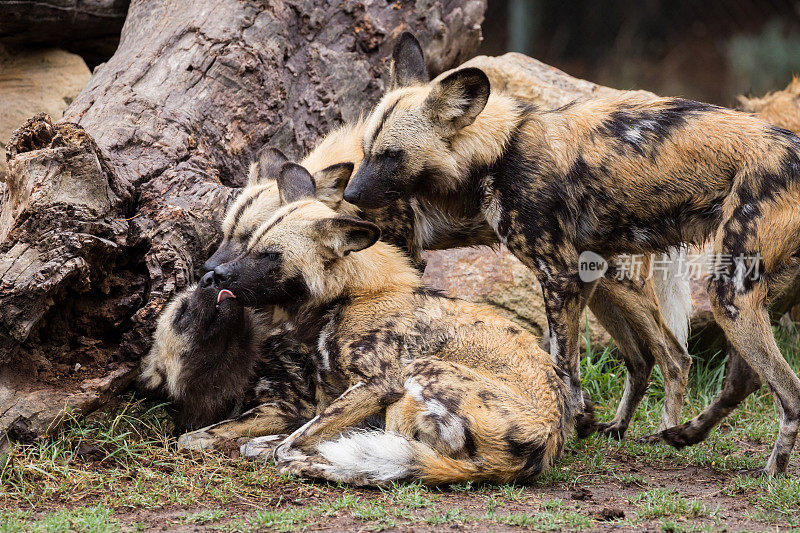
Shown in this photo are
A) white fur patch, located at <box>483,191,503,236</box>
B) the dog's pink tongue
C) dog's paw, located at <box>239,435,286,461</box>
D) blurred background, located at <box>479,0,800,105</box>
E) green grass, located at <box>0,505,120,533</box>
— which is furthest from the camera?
blurred background, located at <box>479,0,800,105</box>

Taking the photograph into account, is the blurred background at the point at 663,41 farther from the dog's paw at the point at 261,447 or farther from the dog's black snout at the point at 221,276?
the dog's paw at the point at 261,447

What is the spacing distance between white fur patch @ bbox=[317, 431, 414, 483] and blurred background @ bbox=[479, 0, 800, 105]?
7.09 metres

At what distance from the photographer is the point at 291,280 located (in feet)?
14.4

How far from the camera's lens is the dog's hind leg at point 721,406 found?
185 inches

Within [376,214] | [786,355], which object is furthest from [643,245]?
[786,355]

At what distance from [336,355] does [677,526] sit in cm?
177

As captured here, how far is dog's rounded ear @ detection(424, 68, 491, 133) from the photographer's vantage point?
4566 millimetres

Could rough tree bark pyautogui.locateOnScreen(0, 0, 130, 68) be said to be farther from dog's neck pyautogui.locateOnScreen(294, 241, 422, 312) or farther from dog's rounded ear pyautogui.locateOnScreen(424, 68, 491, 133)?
dog's neck pyautogui.locateOnScreen(294, 241, 422, 312)

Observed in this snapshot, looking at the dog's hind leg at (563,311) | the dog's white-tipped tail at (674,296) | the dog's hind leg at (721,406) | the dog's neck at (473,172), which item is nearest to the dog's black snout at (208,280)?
the dog's neck at (473,172)

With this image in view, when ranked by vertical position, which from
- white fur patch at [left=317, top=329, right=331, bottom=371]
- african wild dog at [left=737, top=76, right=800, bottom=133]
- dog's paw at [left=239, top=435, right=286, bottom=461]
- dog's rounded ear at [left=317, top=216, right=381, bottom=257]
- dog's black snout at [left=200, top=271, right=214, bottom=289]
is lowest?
dog's paw at [left=239, top=435, right=286, bottom=461]

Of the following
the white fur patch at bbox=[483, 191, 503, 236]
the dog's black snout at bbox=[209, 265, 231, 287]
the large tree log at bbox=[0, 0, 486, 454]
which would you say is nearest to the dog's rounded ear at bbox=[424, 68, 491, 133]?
the white fur patch at bbox=[483, 191, 503, 236]

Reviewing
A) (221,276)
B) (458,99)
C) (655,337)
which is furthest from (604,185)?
(221,276)

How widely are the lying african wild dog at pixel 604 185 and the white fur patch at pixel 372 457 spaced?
128 centimetres

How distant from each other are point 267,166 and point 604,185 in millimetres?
1961
